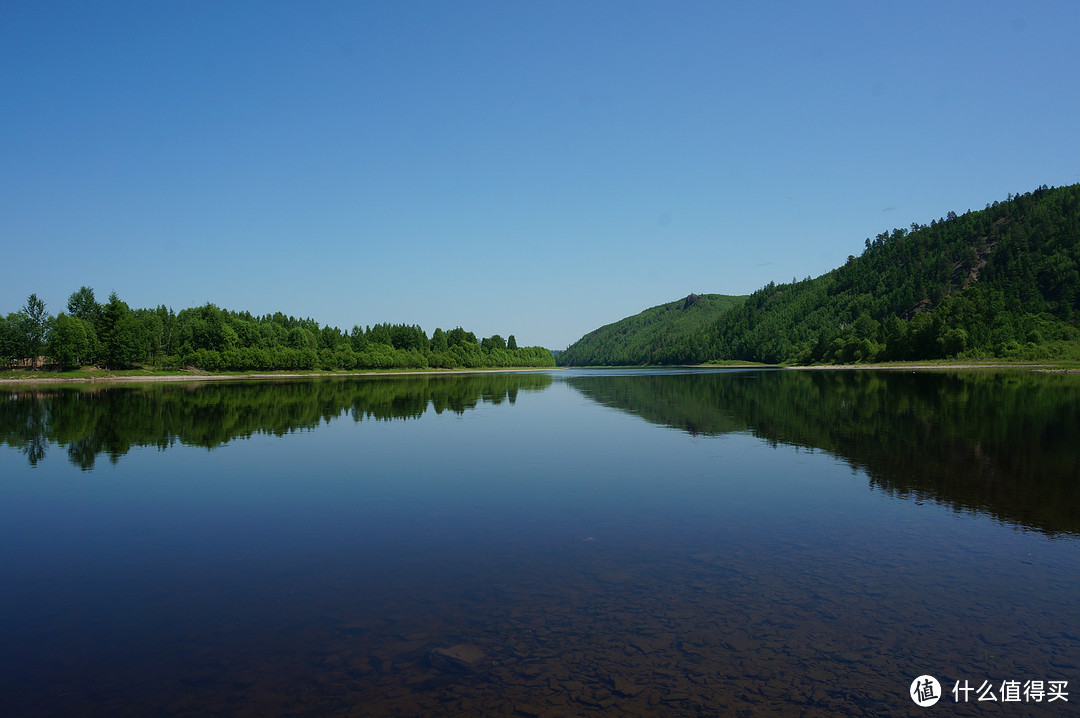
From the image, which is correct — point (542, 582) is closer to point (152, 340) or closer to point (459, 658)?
point (459, 658)

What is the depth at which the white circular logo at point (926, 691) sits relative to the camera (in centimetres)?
797

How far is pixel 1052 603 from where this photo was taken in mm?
10812

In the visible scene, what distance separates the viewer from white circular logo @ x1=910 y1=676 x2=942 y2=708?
26.2 ft

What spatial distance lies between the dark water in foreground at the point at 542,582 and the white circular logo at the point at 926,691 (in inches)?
7.2

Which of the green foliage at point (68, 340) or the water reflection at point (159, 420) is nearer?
the water reflection at point (159, 420)

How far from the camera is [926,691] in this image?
820 cm

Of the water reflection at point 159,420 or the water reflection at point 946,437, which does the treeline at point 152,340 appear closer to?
the water reflection at point 159,420

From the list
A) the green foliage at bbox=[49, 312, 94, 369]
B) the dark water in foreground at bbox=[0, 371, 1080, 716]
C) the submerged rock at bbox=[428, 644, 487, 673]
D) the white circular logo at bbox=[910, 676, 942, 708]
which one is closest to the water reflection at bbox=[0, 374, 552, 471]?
the dark water in foreground at bbox=[0, 371, 1080, 716]

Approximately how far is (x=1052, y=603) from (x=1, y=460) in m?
40.2

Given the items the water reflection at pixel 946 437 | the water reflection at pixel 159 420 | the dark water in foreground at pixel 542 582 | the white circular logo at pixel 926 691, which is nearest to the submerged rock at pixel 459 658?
the dark water in foreground at pixel 542 582

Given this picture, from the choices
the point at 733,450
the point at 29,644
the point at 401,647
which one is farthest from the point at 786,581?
the point at 733,450

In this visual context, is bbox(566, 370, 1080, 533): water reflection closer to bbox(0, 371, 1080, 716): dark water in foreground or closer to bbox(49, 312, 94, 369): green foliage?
bbox(0, 371, 1080, 716): dark water in foreground

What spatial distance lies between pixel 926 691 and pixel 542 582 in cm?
671

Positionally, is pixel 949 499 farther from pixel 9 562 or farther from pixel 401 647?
pixel 9 562
